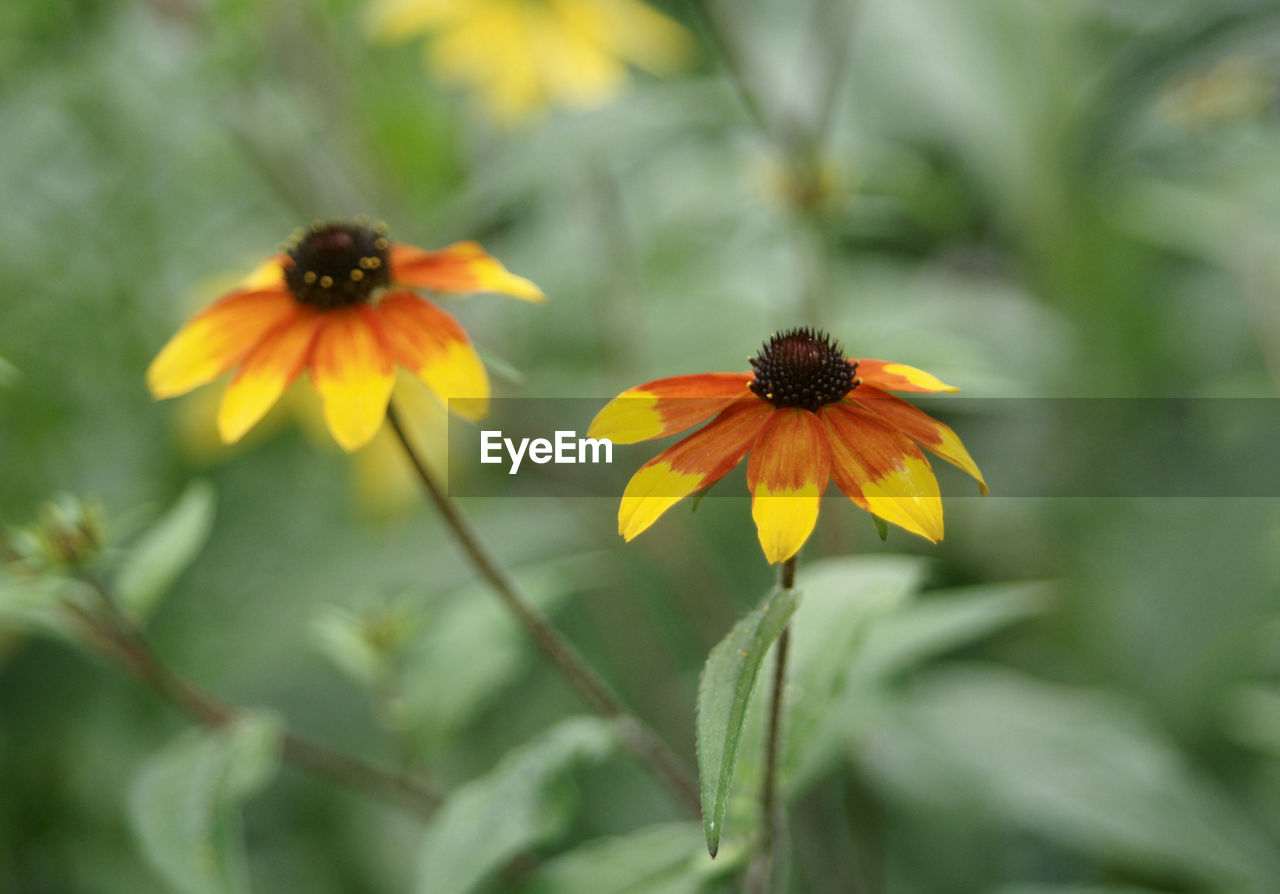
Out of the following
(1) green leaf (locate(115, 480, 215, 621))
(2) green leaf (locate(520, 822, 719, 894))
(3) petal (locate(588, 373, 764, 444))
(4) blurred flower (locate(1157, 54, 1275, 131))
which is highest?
(4) blurred flower (locate(1157, 54, 1275, 131))

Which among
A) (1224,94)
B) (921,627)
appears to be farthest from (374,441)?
(1224,94)

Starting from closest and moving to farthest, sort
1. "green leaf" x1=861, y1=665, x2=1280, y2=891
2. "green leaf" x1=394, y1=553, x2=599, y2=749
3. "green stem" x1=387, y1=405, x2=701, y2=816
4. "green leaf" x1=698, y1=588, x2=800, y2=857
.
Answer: "green leaf" x1=698, y1=588, x2=800, y2=857 → "green stem" x1=387, y1=405, x2=701, y2=816 → "green leaf" x1=394, y1=553, x2=599, y2=749 → "green leaf" x1=861, y1=665, x2=1280, y2=891

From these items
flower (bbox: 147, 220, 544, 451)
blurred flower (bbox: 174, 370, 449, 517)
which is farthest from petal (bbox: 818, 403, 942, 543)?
blurred flower (bbox: 174, 370, 449, 517)

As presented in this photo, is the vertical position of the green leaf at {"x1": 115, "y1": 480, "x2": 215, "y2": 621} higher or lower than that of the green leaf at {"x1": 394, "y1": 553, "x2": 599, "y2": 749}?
higher

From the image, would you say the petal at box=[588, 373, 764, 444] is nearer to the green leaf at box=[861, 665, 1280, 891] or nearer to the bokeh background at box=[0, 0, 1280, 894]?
the bokeh background at box=[0, 0, 1280, 894]

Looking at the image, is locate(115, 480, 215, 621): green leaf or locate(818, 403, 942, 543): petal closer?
locate(818, 403, 942, 543): petal
